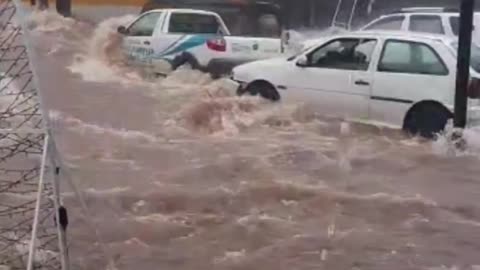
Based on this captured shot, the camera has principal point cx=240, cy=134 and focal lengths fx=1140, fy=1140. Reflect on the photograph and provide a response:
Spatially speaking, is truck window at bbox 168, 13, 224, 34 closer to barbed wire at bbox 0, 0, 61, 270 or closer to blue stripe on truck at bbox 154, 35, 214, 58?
blue stripe on truck at bbox 154, 35, 214, 58

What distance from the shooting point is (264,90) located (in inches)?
578

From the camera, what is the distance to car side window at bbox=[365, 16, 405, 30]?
19.5m

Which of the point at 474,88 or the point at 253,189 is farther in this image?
the point at 474,88

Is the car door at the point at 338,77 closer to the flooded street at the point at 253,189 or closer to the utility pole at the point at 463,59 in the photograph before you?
the flooded street at the point at 253,189

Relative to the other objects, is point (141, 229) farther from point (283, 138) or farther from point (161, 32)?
point (161, 32)

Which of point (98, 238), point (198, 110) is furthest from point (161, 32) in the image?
point (98, 238)

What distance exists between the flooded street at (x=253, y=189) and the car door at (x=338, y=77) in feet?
0.78

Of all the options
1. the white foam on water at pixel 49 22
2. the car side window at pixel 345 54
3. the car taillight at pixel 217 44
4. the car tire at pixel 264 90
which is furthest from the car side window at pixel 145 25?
the white foam on water at pixel 49 22

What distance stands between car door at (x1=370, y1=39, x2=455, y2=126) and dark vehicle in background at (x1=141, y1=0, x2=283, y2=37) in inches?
349

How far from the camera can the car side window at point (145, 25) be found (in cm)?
2079

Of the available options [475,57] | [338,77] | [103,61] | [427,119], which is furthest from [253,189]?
[103,61]

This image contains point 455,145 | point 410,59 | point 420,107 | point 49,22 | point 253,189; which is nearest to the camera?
point 253,189

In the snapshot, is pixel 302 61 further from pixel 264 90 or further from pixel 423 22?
pixel 423 22

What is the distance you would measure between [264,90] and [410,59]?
2.19 m
